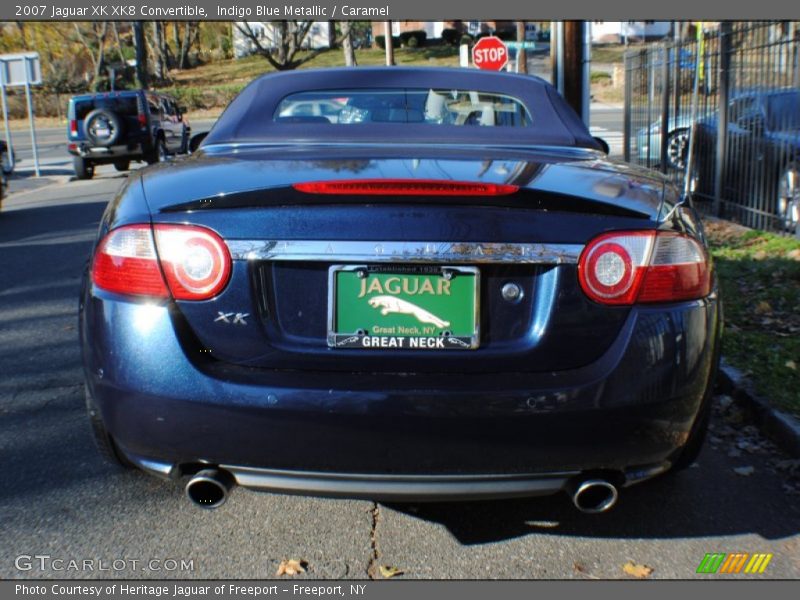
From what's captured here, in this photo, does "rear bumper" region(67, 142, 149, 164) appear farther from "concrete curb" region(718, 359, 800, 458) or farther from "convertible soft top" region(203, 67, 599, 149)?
"concrete curb" region(718, 359, 800, 458)

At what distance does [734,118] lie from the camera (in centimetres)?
1006

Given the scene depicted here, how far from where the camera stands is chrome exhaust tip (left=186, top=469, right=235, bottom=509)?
8.81 ft

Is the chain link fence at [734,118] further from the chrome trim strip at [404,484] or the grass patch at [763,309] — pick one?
the chrome trim strip at [404,484]

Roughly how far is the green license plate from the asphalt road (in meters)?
0.88

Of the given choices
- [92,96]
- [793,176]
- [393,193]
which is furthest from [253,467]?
[92,96]

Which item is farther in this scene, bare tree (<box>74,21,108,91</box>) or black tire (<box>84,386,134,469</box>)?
bare tree (<box>74,21,108,91</box>)

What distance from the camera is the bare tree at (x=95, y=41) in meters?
54.3

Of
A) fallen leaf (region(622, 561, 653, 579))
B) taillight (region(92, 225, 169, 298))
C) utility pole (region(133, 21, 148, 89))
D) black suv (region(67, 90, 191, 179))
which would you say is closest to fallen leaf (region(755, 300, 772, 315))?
fallen leaf (region(622, 561, 653, 579))

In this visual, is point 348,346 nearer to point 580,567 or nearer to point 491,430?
point 491,430

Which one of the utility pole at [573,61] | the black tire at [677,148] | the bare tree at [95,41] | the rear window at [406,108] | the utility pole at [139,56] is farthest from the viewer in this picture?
the bare tree at [95,41]

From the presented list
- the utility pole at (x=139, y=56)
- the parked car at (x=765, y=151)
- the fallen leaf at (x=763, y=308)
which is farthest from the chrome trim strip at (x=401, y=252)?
the utility pole at (x=139, y=56)

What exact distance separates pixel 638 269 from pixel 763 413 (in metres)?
2.03

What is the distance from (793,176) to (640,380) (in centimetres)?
695
